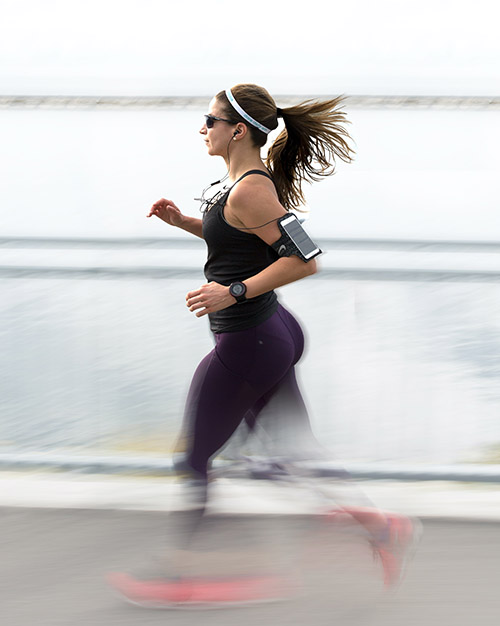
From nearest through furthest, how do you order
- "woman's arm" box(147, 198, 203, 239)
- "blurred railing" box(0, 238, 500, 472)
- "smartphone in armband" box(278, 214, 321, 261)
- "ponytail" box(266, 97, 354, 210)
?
"smartphone in armband" box(278, 214, 321, 261) < "ponytail" box(266, 97, 354, 210) < "woman's arm" box(147, 198, 203, 239) < "blurred railing" box(0, 238, 500, 472)

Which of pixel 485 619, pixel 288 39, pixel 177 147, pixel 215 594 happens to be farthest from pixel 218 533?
pixel 288 39

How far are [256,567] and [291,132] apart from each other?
1426 millimetres

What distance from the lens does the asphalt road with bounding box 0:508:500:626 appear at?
2.75 metres

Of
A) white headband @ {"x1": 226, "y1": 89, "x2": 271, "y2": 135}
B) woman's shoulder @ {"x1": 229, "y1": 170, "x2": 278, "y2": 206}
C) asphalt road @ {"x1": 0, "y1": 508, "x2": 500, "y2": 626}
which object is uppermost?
white headband @ {"x1": 226, "y1": 89, "x2": 271, "y2": 135}

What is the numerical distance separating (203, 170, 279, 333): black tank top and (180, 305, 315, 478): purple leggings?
34mm

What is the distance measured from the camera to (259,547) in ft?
10.6

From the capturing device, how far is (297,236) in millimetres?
2527

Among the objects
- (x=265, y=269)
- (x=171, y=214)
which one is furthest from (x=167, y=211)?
(x=265, y=269)

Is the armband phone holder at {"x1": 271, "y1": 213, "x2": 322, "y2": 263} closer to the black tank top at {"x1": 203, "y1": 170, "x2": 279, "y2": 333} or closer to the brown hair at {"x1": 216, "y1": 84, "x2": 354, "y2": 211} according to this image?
the black tank top at {"x1": 203, "y1": 170, "x2": 279, "y2": 333}

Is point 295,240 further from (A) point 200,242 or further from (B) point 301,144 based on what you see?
(A) point 200,242

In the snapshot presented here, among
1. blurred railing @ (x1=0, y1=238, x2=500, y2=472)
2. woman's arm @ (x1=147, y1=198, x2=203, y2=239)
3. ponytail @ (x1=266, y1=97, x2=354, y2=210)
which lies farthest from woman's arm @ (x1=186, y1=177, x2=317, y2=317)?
blurred railing @ (x1=0, y1=238, x2=500, y2=472)

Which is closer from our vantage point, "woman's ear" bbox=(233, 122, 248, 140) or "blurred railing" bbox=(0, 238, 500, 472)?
"woman's ear" bbox=(233, 122, 248, 140)

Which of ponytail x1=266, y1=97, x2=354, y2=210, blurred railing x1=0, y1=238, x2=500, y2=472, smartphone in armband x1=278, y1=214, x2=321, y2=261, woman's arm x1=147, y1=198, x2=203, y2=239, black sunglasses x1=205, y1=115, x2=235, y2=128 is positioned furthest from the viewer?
blurred railing x1=0, y1=238, x2=500, y2=472

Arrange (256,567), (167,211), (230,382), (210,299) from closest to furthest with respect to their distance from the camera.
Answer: (210,299), (230,382), (167,211), (256,567)
